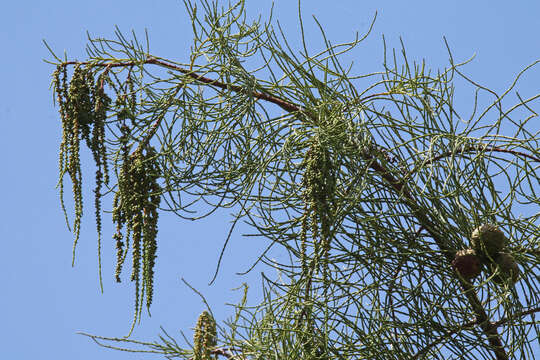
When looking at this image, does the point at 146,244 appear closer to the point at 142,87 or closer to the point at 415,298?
the point at 142,87

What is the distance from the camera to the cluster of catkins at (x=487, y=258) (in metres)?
1.42

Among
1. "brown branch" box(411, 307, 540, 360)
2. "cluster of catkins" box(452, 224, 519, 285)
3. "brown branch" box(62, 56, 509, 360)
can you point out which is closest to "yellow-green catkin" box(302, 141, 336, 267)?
"brown branch" box(62, 56, 509, 360)

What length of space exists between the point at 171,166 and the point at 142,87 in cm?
18

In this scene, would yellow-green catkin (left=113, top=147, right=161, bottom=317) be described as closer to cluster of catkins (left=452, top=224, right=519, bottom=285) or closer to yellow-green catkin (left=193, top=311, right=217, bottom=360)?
yellow-green catkin (left=193, top=311, right=217, bottom=360)

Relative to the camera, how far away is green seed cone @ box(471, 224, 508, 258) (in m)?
1.42

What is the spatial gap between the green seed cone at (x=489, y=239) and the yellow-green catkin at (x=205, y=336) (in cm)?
56

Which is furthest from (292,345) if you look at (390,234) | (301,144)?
(301,144)

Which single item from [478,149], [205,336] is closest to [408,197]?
[478,149]

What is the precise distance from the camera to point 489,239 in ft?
4.67

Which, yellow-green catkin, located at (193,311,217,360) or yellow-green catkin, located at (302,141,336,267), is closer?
yellow-green catkin, located at (302,141,336,267)

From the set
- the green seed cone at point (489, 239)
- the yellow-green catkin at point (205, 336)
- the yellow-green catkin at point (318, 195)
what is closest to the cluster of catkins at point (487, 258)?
the green seed cone at point (489, 239)

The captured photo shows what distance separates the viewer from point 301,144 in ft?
4.88

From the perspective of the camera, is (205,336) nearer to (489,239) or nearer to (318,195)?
(318,195)

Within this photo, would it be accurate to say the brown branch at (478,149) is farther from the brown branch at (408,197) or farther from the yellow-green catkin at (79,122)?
the yellow-green catkin at (79,122)
